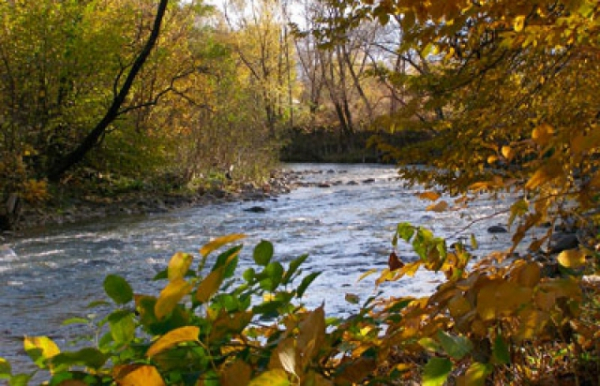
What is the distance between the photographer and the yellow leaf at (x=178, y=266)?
98cm

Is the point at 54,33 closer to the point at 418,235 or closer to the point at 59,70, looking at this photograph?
the point at 59,70

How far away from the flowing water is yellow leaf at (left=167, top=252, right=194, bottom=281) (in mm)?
2243

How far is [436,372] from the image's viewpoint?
0.94m

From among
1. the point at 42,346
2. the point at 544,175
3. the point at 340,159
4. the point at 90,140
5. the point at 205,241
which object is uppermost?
the point at 90,140

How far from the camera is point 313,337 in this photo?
906 mm

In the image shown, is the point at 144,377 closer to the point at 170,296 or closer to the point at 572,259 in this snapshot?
the point at 170,296

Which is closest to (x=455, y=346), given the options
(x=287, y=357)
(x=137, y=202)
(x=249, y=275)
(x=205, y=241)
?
(x=287, y=357)

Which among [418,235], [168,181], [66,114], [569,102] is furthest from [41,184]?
[418,235]

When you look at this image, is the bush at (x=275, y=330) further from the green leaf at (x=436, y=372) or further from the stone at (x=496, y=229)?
the stone at (x=496, y=229)

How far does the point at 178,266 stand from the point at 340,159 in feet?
91.1

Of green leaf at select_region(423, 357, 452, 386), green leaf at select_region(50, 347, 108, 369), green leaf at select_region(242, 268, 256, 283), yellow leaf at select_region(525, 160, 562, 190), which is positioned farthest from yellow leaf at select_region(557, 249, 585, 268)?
green leaf at select_region(50, 347, 108, 369)

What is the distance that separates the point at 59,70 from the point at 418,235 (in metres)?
12.2

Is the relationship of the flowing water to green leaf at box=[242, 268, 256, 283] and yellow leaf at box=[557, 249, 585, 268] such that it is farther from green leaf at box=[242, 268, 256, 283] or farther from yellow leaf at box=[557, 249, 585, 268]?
yellow leaf at box=[557, 249, 585, 268]

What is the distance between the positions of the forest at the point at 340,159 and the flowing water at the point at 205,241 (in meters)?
0.54
